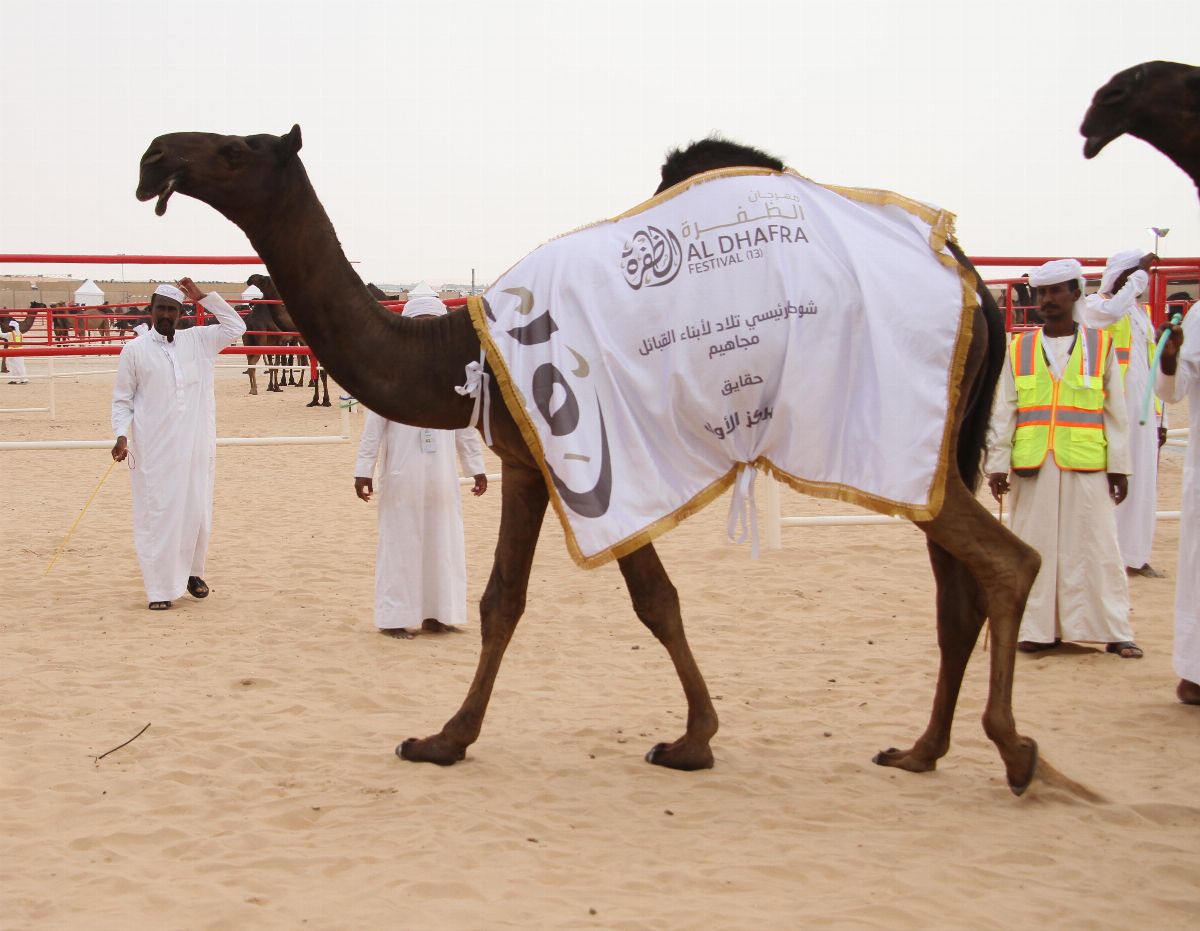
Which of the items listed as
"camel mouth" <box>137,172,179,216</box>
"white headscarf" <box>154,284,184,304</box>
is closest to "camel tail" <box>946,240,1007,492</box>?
"camel mouth" <box>137,172,179,216</box>

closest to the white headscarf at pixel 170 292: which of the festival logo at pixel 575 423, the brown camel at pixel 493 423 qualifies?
the brown camel at pixel 493 423

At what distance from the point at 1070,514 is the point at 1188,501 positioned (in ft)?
3.25

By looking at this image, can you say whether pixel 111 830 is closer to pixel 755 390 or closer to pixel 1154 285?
pixel 755 390

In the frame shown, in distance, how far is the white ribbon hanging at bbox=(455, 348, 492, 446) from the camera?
14.6ft

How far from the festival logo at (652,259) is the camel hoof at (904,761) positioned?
1967 mm

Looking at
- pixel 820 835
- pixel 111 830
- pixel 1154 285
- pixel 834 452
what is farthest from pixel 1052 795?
pixel 1154 285

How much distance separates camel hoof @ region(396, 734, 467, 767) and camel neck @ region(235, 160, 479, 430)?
1.21m

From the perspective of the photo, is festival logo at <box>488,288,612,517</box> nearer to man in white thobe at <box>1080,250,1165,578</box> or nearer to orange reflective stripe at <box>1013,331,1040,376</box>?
orange reflective stripe at <box>1013,331,1040,376</box>

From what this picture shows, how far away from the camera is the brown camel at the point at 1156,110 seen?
3.00 m

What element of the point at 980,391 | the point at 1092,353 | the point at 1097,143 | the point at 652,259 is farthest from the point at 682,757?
the point at 1092,353

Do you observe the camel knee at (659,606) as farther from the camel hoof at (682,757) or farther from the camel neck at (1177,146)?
the camel neck at (1177,146)

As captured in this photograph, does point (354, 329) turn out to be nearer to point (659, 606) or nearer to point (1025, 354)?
point (659, 606)

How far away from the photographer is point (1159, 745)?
4.88 m

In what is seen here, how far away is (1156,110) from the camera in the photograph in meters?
3.03
